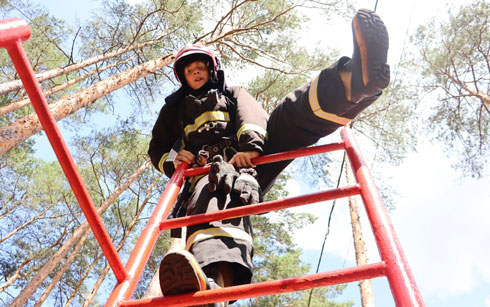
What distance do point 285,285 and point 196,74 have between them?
167 cm

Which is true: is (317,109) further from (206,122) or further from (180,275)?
(180,275)

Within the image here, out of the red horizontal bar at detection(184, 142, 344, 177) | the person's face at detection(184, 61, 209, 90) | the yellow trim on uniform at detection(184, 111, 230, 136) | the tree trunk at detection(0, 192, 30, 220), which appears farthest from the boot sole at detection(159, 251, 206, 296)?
the tree trunk at detection(0, 192, 30, 220)

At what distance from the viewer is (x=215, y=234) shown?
1701 mm

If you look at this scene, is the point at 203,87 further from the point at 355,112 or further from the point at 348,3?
the point at 348,3

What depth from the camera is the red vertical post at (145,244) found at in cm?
135

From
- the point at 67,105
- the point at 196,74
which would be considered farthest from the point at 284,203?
the point at 67,105

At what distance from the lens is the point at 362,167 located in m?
1.73

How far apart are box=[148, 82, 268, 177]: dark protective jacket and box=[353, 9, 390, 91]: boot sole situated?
0.69 metres

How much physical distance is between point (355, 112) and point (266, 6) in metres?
8.48

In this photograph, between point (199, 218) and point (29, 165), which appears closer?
point (199, 218)

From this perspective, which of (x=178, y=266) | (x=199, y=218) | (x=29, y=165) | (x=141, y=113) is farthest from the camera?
(x=29, y=165)

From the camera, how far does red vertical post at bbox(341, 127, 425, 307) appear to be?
3.70 feet

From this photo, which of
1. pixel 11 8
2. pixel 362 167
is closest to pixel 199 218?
pixel 362 167

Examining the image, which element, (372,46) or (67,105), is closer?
(372,46)
